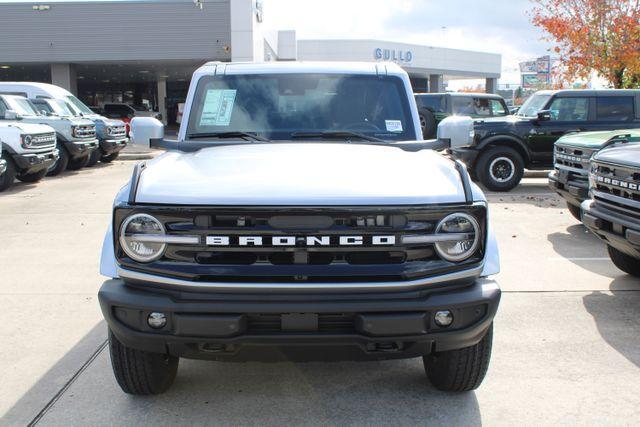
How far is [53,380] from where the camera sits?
393 centimetres

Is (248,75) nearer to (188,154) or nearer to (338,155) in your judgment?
(188,154)

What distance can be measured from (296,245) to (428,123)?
46.7 feet

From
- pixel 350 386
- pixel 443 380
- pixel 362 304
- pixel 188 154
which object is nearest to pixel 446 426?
pixel 443 380

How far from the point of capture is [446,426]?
3.33 metres

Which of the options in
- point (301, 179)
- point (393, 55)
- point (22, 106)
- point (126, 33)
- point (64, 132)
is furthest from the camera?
point (393, 55)

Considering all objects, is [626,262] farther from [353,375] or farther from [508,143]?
[508,143]

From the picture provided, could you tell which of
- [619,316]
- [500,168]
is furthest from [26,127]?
[619,316]

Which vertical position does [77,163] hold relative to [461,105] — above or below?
below

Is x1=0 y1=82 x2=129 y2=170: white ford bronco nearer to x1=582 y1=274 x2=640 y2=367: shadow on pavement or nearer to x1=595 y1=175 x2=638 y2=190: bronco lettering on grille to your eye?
x1=595 y1=175 x2=638 y2=190: bronco lettering on grille

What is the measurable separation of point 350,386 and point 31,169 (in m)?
11.2

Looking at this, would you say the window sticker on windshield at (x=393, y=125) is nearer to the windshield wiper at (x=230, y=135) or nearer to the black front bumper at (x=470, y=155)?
the windshield wiper at (x=230, y=135)

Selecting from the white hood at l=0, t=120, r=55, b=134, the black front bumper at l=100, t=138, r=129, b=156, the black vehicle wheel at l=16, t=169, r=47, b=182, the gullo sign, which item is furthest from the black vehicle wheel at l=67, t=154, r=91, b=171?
the gullo sign

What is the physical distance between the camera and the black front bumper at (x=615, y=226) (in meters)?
4.94

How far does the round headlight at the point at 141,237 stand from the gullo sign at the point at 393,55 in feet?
142
